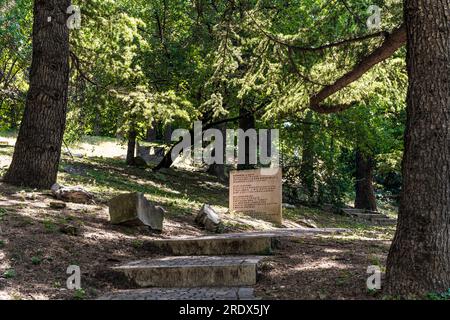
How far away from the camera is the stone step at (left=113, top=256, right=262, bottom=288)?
18.7ft

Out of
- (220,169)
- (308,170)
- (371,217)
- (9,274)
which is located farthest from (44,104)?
(371,217)

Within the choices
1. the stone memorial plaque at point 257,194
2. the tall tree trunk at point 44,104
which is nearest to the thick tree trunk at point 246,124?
the stone memorial plaque at point 257,194

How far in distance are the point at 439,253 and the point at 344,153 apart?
24.5m

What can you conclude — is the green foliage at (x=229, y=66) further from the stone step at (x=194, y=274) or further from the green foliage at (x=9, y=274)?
the green foliage at (x=9, y=274)

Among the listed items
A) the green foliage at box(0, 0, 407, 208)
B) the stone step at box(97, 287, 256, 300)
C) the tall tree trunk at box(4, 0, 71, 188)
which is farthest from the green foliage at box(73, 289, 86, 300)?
the green foliage at box(0, 0, 407, 208)

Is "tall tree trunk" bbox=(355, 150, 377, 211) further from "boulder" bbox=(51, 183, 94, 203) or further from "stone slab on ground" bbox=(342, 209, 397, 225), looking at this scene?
"boulder" bbox=(51, 183, 94, 203)

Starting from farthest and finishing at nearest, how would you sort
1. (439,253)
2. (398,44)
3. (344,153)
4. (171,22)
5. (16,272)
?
(344,153), (171,22), (398,44), (16,272), (439,253)

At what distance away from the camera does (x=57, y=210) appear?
8195mm

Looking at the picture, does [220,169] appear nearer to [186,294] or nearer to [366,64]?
[366,64]

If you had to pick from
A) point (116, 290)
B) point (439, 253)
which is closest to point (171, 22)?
point (116, 290)

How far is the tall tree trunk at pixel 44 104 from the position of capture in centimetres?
938

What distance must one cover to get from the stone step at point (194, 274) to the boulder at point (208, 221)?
368 centimetres

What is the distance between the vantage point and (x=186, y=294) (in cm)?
526
